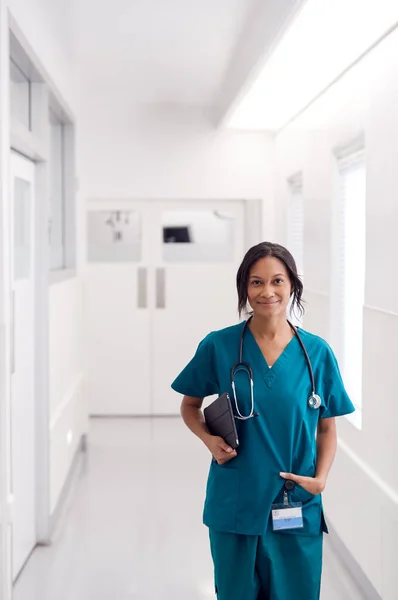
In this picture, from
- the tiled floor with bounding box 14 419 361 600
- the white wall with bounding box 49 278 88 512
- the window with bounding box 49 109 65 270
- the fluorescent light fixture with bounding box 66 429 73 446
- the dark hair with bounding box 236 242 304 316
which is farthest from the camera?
the window with bounding box 49 109 65 270

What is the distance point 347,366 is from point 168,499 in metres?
1.46

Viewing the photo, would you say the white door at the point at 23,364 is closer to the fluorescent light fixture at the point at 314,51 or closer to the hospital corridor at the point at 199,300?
the hospital corridor at the point at 199,300

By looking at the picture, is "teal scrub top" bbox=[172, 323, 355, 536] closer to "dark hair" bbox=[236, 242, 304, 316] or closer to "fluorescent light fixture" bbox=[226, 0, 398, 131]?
"dark hair" bbox=[236, 242, 304, 316]

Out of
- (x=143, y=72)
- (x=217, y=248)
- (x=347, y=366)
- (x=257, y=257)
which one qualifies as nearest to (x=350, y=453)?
(x=347, y=366)

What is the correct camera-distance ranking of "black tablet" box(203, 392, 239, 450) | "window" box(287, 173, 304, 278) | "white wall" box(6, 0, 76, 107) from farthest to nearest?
"window" box(287, 173, 304, 278) → "white wall" box(6, 0, 76, 107) → "black tablet" box(203, 392, 239, 450)

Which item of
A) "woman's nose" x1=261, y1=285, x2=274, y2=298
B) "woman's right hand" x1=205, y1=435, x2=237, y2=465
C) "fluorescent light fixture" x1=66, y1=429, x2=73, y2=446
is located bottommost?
"fluorescent light fixture" x1=66, y1=429, x2=73, y2=446

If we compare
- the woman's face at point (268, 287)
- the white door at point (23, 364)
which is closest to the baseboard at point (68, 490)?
the white door at point (23, 364)

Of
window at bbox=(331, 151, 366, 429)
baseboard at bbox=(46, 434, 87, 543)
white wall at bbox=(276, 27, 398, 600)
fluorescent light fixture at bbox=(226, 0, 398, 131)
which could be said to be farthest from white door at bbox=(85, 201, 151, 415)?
white wall at bbox=(276, 27, 398, 600)

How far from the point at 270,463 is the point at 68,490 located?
3.26 m

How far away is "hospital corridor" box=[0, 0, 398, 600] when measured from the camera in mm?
2328

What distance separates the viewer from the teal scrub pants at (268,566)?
7.47 ft

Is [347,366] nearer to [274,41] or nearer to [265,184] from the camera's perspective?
[274,41]

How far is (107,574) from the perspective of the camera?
152 inches

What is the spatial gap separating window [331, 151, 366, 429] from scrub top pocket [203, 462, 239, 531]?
217 centimetres
